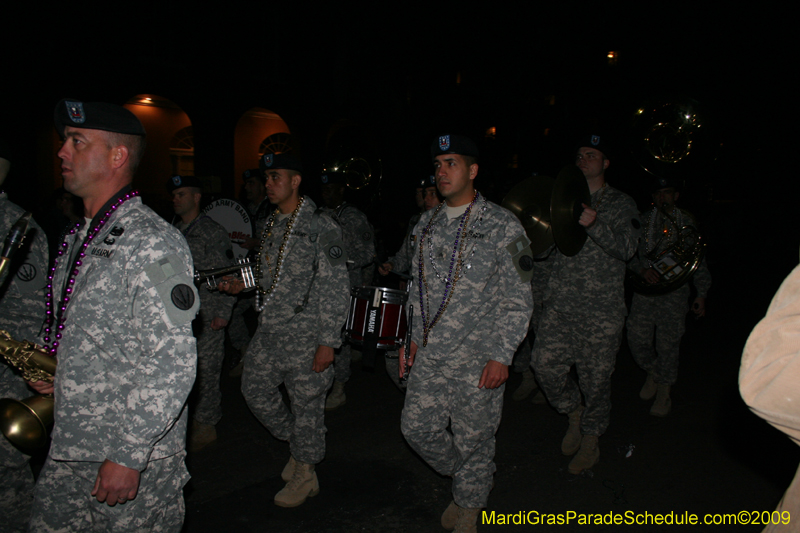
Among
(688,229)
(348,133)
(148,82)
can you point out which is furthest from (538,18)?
(688,229)

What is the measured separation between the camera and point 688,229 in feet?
19.1

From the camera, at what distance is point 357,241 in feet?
22.2

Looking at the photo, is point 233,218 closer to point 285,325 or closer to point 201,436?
point 201,436

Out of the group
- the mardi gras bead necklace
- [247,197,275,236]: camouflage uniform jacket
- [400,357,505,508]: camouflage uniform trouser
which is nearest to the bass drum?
[247,197,275,236]: camouflage uniform jacket

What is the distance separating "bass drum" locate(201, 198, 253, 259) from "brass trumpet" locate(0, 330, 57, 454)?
5.33 metres

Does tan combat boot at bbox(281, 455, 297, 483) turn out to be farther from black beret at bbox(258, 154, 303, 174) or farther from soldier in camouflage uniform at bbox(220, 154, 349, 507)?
black beret at bbox(258, 154, 303, 174)

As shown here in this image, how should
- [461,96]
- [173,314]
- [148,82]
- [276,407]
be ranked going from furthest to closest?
1. [461,96]
2. [148,82]
3. [276,407]
4. [173,314]

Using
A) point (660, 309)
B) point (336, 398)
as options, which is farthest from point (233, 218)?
point (660, 309)

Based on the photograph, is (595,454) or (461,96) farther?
(461,96)

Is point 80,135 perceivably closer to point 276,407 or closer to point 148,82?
point 276,407

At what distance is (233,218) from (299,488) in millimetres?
4913

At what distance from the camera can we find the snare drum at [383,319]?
404cm

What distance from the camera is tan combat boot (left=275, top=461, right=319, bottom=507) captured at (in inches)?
140

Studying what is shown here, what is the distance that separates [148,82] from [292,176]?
11742mm
